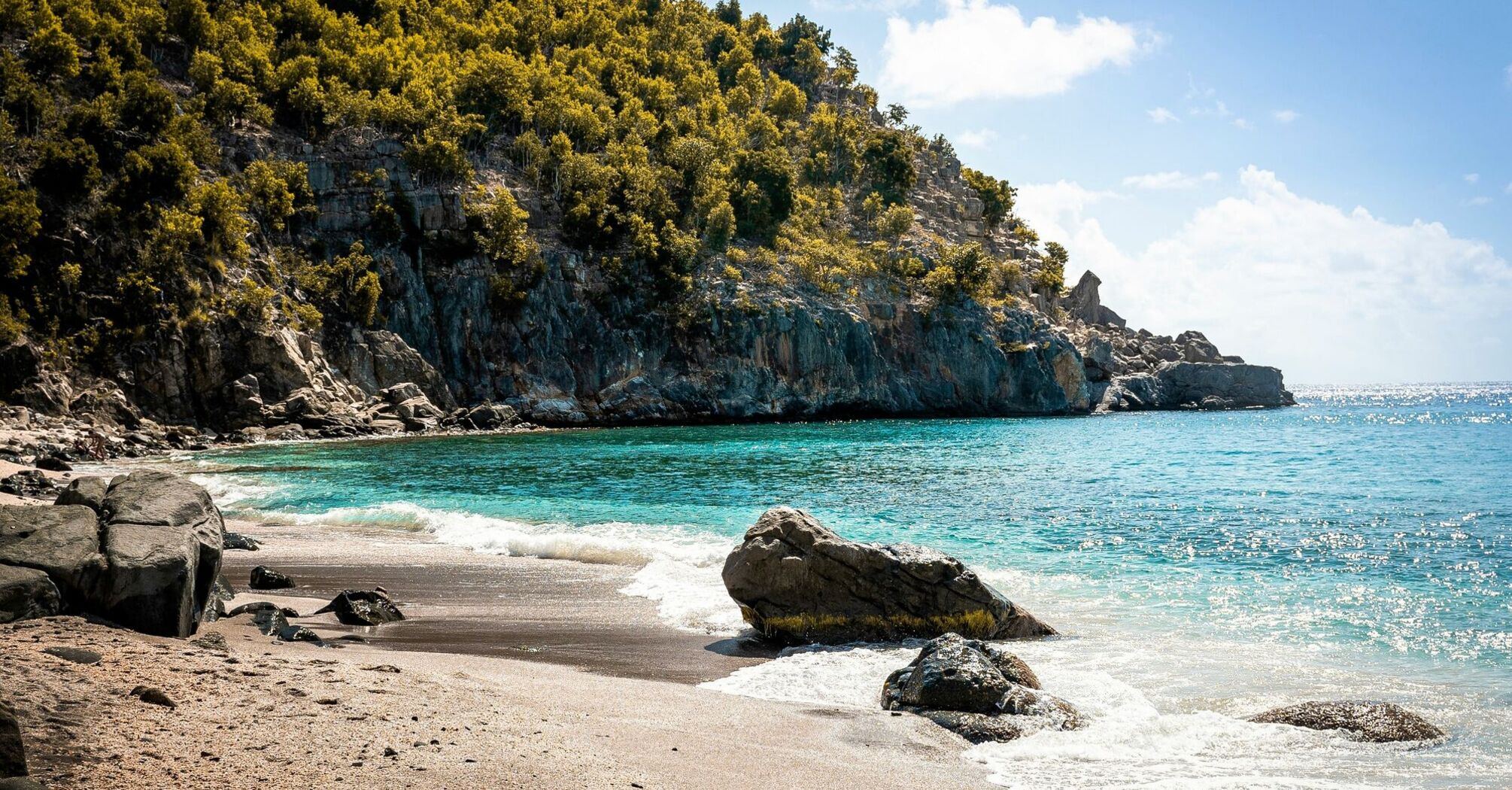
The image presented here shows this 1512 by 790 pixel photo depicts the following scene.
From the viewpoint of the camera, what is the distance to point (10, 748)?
5.09 metres

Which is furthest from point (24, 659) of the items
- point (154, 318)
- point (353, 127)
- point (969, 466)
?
point (353, 127)

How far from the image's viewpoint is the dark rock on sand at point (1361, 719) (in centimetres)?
871

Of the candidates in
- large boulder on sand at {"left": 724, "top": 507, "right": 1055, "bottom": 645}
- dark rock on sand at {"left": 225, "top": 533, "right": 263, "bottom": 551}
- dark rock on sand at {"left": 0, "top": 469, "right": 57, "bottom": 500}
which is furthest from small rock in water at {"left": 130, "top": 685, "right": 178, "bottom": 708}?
dark rock on sand at {"left": 0, "top": 469, "right": 57, "bottom": 500}

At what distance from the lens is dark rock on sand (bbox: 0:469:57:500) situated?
958 inches

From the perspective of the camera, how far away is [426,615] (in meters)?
13.8

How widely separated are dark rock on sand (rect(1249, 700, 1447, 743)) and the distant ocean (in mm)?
232

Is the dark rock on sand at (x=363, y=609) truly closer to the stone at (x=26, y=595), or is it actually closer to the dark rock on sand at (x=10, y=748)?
the stone at (x=26, y=595)

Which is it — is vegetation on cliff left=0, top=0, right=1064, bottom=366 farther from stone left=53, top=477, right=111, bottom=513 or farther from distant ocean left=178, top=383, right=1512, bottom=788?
stone left=53, top=477, right=111, bottom=513

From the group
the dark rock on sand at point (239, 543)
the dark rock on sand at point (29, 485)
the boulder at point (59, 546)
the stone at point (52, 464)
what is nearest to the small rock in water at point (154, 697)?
the boulder at point (59, 546)

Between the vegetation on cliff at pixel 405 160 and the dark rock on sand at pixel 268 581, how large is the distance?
52.2 meters

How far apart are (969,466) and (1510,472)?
20608 mm

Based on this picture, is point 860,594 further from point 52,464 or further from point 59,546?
point 52,464

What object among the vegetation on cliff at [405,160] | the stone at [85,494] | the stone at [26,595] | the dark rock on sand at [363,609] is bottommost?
the dark rock on sand at [363,609]

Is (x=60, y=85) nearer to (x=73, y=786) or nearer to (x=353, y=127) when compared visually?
(x=353, y=127)
